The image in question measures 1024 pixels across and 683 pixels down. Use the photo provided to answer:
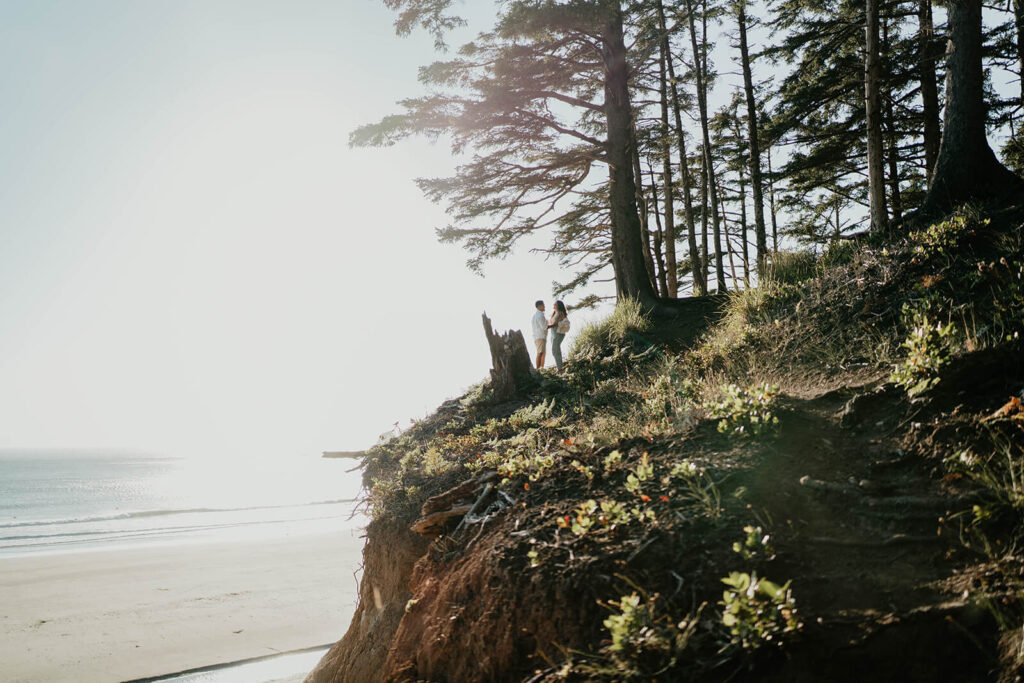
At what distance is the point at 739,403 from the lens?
3.85 metres

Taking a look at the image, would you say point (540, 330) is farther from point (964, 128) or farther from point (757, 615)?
point (757, 615)

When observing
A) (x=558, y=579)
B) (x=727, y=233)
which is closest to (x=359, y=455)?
(x=558, y=579)

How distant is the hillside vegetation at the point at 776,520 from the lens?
2.12 m

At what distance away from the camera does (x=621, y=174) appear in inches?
449

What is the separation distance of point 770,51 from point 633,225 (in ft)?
21.5

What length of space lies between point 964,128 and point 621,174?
595cm

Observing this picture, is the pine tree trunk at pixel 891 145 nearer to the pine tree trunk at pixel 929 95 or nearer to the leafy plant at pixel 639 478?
the pine tree trunk at pixel 929 95

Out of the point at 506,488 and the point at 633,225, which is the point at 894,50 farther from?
the point at 506,488

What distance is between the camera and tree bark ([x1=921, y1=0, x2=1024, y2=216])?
6.70m

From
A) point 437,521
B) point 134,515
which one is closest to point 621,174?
point 437,521

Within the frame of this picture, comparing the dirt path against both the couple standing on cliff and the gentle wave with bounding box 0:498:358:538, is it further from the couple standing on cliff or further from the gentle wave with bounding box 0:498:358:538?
the gentle wave with bounding box 0:498:358:538

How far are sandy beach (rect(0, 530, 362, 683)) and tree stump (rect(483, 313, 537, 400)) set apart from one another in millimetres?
6534

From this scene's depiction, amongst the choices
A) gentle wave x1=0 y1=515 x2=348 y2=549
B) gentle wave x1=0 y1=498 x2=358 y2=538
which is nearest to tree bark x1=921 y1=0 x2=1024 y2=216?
gentle wave x1=0 y1=498 x2=358 y2=538

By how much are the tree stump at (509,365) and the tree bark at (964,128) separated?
6.30 m
